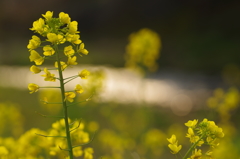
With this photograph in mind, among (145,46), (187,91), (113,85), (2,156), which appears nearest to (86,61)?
(113,85)

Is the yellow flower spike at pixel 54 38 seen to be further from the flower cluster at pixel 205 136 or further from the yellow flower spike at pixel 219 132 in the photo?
the yellow flower spike at pixel 219 132

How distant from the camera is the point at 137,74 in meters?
5.09

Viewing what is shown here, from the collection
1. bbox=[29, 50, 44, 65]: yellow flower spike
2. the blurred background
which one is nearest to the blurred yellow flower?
the blurred background

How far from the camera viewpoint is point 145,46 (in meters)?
4.35

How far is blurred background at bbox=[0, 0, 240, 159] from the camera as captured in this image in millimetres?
4926

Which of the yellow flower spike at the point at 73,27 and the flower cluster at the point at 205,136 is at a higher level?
the yellow flower spike at the point at 73,27

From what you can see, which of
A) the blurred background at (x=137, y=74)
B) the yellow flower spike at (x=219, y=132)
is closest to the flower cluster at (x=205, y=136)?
the yellow flower spike at (x=219, y=132)

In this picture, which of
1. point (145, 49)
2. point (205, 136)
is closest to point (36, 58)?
point (205, 136)

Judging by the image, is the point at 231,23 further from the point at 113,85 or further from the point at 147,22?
the point at 113,85

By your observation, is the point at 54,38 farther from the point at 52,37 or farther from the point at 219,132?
the point at 219,132

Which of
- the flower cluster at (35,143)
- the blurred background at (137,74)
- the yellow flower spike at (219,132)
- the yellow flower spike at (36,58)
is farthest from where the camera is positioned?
the blurred background at (137,74)

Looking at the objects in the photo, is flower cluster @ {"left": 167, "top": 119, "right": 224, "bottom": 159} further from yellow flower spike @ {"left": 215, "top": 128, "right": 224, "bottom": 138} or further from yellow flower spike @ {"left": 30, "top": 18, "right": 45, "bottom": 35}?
yellow flower spike @ {"left": 30, "top": 18, "right": 45, "bottom": 35}

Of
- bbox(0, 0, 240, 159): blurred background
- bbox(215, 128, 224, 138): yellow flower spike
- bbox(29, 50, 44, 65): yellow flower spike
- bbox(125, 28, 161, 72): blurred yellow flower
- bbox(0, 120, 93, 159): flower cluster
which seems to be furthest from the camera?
bbox(0, 0, 240, 159): blurred background

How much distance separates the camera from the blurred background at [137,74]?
4.93 meters
